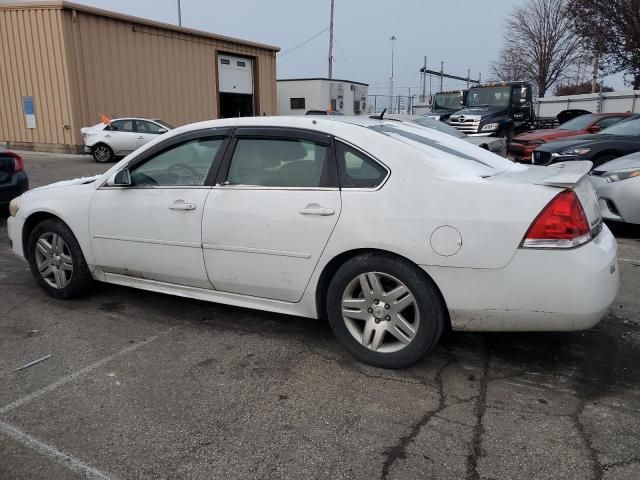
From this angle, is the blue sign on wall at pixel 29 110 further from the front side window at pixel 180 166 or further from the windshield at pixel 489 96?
the front side window at pixel 180 166

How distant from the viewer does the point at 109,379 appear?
3.35 m

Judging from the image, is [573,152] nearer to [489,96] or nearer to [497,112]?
[497,112]

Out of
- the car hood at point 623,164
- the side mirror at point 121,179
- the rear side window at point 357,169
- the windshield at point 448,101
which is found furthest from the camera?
the windshield at point 448,101

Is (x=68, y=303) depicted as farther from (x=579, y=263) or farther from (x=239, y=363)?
(x=579, y=263)

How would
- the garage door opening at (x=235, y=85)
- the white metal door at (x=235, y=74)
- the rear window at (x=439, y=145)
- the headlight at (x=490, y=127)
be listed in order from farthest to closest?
the garage door opening at (x=235, y=85) → the white metal door at (x=235, y=74) → the headlight at (x=490, y=127) → the rear window at (x=439, y=145)

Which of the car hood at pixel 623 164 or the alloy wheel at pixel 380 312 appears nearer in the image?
the alloy wheel at pixel 380 312

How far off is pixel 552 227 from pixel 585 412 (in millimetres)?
977

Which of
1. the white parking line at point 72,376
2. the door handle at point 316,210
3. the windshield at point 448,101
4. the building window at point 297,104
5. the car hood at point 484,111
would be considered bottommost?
the white parking line at point 72,376

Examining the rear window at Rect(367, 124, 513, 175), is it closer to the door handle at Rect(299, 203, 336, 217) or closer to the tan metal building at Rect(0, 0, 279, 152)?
the door handle at Rect(299, 203, 336, 217)

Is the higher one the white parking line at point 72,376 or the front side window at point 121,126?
the front side window at point 121,126

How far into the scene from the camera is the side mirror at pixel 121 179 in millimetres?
4160

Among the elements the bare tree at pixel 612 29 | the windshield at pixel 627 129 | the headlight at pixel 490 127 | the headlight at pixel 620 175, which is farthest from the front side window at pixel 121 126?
the bare tree at pixel 612 29

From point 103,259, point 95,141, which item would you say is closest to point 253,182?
point 103,259

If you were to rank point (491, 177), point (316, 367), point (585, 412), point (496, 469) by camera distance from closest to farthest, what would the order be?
point (496, 469) < point (585, 412) < point (491, 177) < point (316, 367)
